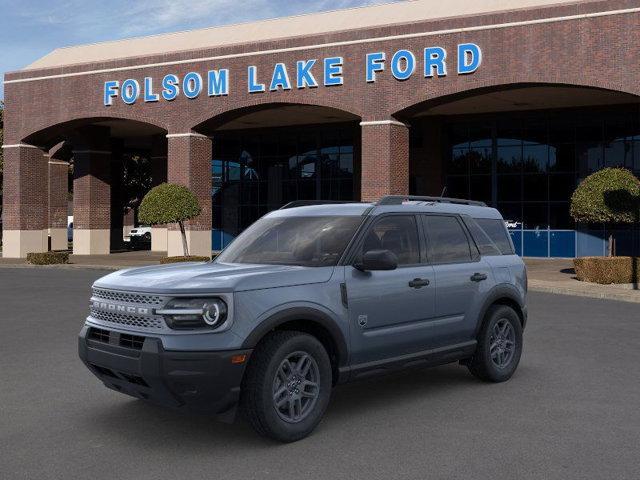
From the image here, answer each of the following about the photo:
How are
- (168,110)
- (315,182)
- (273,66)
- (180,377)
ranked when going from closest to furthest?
(180,377) < (273,66) < (168,110) < (315,182)

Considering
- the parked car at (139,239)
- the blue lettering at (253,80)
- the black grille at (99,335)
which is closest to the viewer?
the black grille at (99,335)

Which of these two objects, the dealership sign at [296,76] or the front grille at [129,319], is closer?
the front grille at [129,319]

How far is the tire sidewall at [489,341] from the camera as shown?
25.9 ft

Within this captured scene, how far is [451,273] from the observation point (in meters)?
7.51

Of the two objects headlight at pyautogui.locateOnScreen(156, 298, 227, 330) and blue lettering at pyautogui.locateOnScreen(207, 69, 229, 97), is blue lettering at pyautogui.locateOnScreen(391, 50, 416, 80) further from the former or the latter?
headlight at pyautogui.locateOnScreen(156, 298, 227, 330)

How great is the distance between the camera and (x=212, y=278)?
581cm

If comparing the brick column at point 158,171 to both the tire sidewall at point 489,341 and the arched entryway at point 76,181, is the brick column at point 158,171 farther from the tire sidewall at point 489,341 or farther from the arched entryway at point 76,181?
the tire sidewall at point 489,341

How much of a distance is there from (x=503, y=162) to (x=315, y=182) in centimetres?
1066

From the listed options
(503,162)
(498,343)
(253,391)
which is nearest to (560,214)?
(503,162)

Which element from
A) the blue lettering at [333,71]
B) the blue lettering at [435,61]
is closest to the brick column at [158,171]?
the blue lettering at [333,71]

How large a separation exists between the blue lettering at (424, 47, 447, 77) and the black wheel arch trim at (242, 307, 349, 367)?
22.5 meters

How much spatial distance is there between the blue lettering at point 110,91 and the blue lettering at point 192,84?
154 inches

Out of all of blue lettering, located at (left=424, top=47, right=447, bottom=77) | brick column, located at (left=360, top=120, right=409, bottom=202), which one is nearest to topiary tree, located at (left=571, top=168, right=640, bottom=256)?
blue lettering, located at (left=424, top=47, right=447, bottom=77)

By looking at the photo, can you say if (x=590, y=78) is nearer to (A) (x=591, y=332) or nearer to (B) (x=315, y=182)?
(A) (x=591, y=332)
